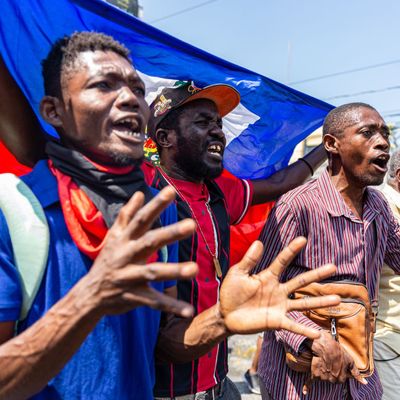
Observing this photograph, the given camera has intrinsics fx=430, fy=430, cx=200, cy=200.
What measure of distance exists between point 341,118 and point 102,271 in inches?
85.7

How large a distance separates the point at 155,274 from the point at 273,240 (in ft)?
5.13

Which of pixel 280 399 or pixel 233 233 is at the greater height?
pixel 233 233

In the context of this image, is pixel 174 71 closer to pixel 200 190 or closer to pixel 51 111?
pixel 200 190

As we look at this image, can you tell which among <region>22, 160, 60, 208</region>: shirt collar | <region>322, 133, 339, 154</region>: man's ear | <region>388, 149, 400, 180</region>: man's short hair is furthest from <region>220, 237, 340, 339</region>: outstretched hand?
<region>388, 149, 400, 180</region>: man's short hair

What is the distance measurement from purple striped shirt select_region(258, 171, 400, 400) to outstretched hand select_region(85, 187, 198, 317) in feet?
4.69

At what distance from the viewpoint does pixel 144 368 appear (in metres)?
1.46

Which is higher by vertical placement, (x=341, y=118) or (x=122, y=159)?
(x=341, y=118)

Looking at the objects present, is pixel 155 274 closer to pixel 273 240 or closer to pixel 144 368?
pixel 144 368

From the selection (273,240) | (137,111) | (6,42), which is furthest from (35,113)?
(273,240)

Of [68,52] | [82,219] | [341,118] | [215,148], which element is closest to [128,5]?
[215,148]

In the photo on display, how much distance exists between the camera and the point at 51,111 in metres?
1.58

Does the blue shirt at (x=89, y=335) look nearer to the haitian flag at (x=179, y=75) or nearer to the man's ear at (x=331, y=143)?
the haitian flag at (x=179, y=75)

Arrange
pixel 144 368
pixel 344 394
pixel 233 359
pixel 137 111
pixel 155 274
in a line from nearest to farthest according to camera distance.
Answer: pixel 155 274, pixel 144 368, pixel 137 111, pixel 344 394, pixel 233 359

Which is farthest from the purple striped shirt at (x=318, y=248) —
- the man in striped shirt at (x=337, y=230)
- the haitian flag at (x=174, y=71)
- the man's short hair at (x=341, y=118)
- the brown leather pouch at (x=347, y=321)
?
the haitian flag at (x=174, y=71)
